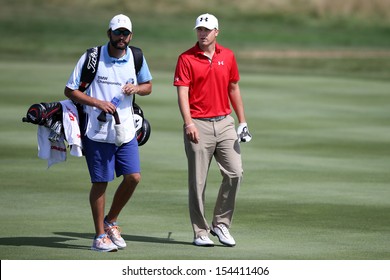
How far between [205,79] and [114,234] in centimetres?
167

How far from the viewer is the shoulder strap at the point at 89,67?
35.0ft

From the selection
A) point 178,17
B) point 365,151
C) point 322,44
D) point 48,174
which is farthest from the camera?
point 178,17

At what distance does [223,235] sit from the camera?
443 inches

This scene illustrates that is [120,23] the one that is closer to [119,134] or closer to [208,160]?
[119,134]

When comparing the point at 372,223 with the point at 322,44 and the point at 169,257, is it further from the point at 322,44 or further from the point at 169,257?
the point at 322,44

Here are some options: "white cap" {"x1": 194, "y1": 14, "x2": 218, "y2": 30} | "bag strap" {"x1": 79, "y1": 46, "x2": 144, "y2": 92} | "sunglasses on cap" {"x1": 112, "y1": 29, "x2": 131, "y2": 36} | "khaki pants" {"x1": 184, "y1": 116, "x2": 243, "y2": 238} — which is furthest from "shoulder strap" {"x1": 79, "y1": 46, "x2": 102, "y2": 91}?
"khaki pants" {"x1": 184, "y1": 116, "x2": 243, "y2": 238}

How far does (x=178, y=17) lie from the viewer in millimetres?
74312

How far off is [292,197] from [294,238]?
261cm

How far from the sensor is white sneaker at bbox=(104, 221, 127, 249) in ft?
35.9

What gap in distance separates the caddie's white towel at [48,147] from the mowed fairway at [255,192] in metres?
0.81

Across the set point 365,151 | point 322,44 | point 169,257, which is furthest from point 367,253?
point 322,44

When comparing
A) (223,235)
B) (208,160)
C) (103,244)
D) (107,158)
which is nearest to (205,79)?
(208,160)

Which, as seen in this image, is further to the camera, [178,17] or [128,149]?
[178,17]

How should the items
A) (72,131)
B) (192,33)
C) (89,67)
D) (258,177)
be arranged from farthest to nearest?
(192,33) < (258,177) < (72,131) < (89,67)
